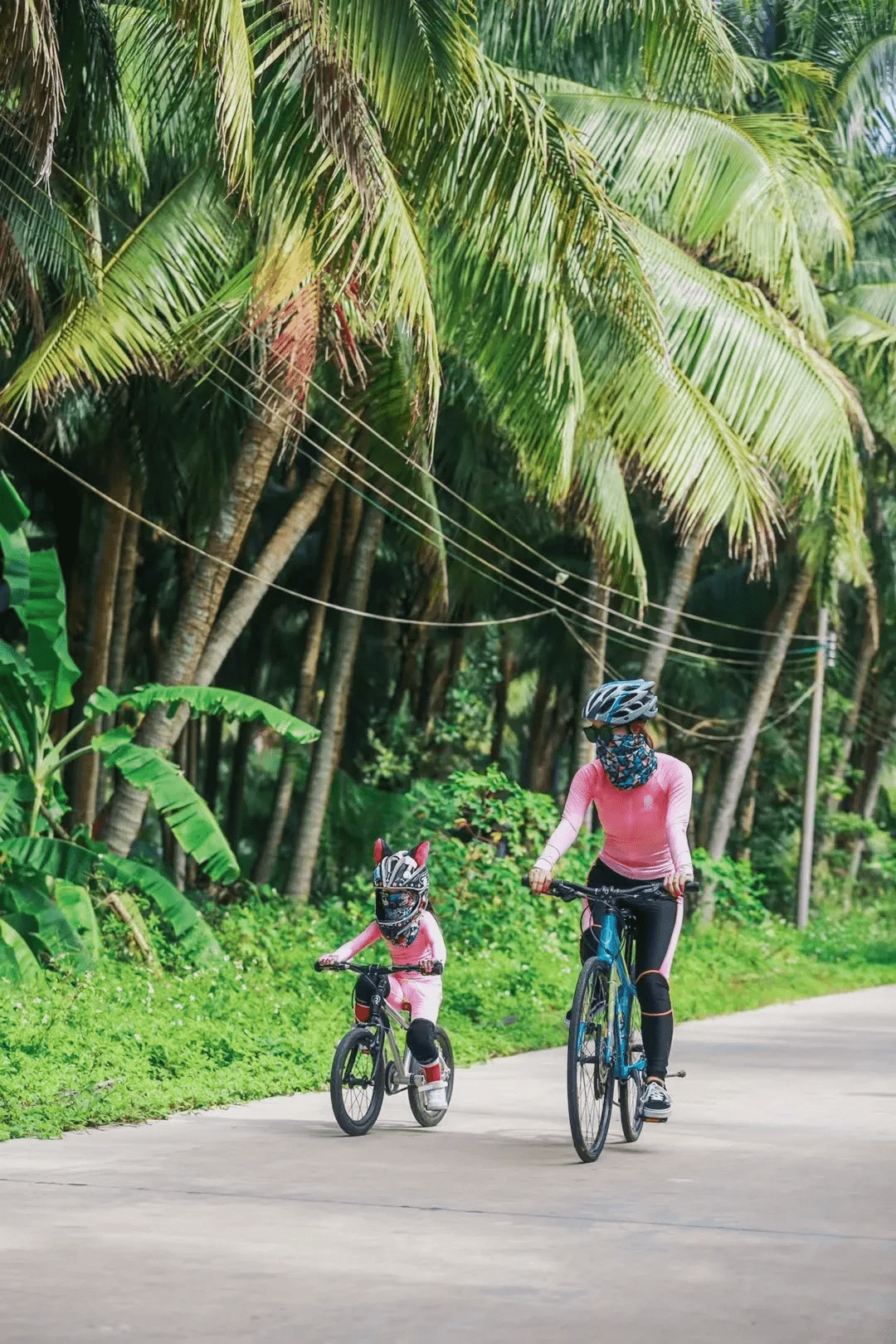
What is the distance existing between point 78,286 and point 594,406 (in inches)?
168

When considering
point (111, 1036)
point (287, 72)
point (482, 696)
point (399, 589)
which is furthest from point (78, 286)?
point (399, 589)

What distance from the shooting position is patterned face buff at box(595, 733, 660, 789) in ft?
25.6

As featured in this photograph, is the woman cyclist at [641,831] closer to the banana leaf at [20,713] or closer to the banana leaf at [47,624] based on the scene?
the banana leaf at [47,624]

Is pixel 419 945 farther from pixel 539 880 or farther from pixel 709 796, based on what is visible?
pixel 709 796

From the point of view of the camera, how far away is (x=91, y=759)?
61.5 feet

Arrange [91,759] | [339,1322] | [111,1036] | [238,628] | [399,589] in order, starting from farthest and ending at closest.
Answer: [399,589] < [91,759] < [238,628] < [111,1036] < [339,1322]

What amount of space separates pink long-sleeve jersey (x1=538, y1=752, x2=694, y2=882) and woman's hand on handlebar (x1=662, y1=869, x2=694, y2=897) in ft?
0.48

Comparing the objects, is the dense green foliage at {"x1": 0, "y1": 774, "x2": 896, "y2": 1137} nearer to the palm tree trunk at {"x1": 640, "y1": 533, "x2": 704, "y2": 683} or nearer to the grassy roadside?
the grassy roadside

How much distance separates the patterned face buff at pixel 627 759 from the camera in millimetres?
7801

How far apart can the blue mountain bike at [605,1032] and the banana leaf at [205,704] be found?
19.1ft

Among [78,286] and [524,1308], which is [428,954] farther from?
[78,286]

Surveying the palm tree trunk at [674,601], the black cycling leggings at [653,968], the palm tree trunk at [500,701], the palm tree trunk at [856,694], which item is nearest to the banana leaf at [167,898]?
the black cycling leggings at [653,968]

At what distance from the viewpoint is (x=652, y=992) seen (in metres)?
7.90

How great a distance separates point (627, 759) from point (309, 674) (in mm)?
16021
